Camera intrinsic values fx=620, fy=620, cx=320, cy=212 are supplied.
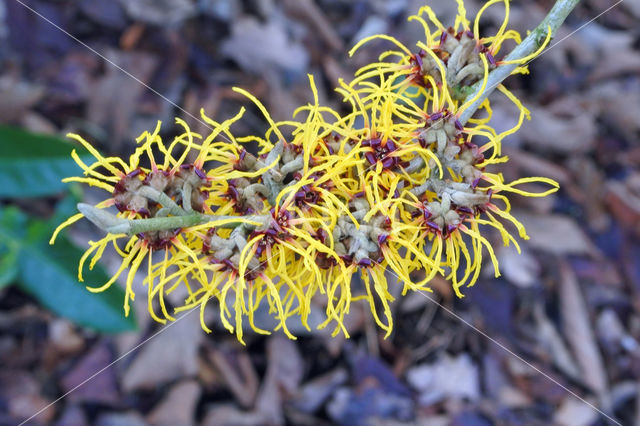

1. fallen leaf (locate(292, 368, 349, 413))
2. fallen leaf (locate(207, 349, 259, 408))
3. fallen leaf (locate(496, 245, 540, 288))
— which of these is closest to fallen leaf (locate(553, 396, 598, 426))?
fallen leaf (locate(496, 245, 540, 288))

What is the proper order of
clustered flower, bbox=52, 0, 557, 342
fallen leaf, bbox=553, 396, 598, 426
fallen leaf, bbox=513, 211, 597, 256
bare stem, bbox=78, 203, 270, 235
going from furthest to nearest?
1. fallen leaf, bbox=513, 211, 597, 256
2. fallen leaf, bbox=553, 396, 598, 426
3. clustered flower, bbox=52, 0, 557, 342
4. bare stem, bbox=78, 203, 270, 235

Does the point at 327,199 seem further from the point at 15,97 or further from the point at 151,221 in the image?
the point at 15,97

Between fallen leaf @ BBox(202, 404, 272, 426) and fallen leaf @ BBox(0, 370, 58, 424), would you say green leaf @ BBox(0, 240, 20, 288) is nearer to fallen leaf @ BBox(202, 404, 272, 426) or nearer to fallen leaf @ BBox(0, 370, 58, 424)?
fallen leaf @ BBox(0, 370, 58, 424)

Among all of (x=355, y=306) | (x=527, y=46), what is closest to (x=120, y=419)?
(x=355, y=306)

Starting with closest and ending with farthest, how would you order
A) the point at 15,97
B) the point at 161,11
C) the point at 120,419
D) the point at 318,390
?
the point at 120,419, the point at 318,390, the point at 15,97, the point at 161,11

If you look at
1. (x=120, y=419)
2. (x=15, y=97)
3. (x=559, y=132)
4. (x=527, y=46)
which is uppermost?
(x=559, y=132)

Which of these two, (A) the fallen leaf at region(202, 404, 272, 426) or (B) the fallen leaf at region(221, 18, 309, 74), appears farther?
(B) the fallen leaf at region(221, 18, 309, 74)
